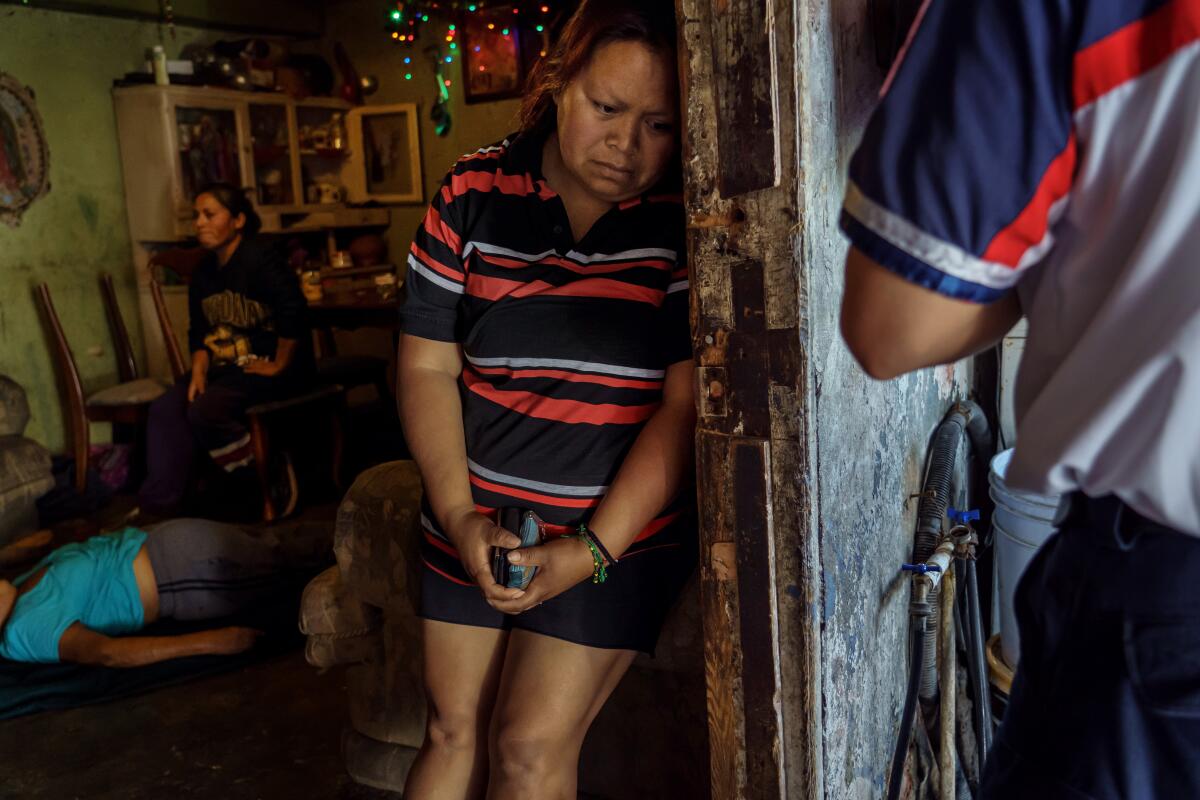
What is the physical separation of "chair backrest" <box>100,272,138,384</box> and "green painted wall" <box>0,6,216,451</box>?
132mm

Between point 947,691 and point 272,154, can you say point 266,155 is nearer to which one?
point 272,154

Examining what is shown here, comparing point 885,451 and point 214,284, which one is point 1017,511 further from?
point 214,284

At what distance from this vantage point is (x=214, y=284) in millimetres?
4664

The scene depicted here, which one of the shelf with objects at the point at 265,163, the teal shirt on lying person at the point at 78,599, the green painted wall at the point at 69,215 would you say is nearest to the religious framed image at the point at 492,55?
the shelf with objects at the point at 265,163

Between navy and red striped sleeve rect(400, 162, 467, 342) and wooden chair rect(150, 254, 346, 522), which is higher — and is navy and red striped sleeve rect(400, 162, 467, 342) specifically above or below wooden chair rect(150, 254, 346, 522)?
above

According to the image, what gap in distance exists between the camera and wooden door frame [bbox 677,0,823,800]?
1371mm

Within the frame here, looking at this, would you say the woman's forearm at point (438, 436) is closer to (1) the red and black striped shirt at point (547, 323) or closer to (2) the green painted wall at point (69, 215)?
(1) the red and black striped shirt at point (547, 323)

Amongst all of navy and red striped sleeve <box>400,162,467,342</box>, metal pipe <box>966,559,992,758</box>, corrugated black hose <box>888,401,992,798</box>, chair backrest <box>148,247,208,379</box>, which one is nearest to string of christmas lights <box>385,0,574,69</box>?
chair backrest <box>148,247,208,379</box>

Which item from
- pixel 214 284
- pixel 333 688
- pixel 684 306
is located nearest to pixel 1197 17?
pixel 684 306

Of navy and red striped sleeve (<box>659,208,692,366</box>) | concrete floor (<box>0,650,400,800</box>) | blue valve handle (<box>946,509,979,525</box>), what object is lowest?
concrete floor (<box>0,650,400,800</box>)

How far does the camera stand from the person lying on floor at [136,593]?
9.93ft

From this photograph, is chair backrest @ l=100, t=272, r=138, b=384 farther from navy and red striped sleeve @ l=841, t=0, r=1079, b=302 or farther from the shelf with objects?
navy and red striped sleeve @ l=841, t=0, r=1079, b=302

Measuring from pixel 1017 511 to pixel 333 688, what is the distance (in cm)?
201

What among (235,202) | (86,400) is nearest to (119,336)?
(86,400)
